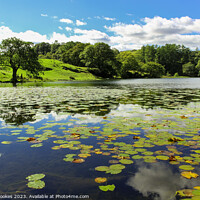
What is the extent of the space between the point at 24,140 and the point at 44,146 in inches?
34.8

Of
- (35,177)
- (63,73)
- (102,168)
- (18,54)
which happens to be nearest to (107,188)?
(102,168)

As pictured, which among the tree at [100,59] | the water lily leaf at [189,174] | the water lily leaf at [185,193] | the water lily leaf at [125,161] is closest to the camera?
the water lily leaf at [185,193]

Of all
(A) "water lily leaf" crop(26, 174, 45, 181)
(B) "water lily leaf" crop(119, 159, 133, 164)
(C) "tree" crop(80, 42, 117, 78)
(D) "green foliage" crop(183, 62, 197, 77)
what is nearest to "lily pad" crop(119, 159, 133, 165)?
(B) "water lily leaf" crop(119, 159, 133, 164)

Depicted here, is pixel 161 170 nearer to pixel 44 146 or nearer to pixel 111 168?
pixel 111 168

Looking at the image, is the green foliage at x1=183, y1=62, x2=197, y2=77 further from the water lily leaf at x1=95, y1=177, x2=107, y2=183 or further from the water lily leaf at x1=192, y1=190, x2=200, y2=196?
the water lily leaf at x1=95, y1=177, x2=107, y2=183

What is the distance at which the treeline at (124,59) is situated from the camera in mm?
96875

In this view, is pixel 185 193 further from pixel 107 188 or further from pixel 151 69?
pixel 151 69

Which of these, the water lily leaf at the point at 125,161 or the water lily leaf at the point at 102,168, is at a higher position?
the water lily leaf at the point at 125,161

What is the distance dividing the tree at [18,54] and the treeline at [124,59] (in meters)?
43.5

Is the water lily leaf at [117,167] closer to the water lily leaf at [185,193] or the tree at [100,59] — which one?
the water lily leaf at [185,193]

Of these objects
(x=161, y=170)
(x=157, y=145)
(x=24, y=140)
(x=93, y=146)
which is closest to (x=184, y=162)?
(x=161, y=170)

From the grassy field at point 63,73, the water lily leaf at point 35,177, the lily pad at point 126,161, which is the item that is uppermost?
the grassy field at point 63,73

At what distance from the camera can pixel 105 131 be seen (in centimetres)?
647

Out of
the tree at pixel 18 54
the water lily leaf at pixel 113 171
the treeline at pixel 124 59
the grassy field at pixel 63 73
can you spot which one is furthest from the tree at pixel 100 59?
the water lily leaf at pixel 113 171
